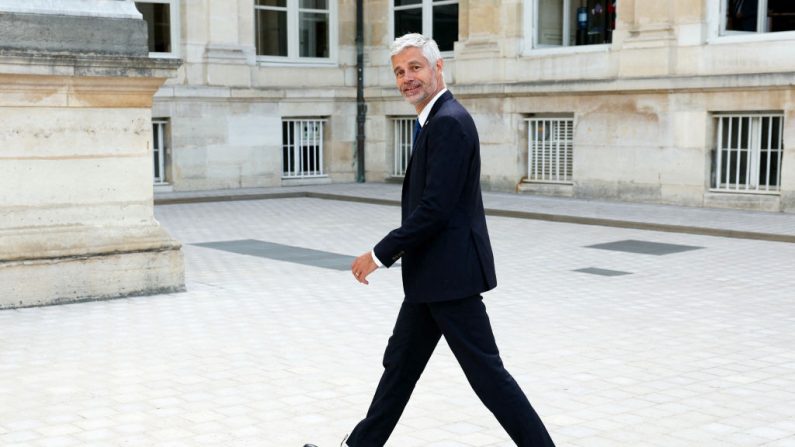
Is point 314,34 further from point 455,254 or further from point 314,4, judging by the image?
point 455,254

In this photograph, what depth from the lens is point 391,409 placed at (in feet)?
14.8

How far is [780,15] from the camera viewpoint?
16.9m

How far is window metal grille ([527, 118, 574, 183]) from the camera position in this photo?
19.1m

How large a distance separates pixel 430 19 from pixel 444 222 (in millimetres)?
18290

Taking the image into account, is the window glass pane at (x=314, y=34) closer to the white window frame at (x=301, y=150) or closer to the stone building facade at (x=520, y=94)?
the stone building facade at (x=520, y=94)

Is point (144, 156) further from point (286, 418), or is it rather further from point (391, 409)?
point (391, 409)

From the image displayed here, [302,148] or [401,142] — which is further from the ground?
[401,142]

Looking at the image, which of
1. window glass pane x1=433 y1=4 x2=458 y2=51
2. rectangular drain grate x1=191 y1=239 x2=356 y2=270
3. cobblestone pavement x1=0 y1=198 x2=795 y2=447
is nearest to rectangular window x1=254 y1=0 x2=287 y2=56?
window glass pane x1=433 y1=4 x2=458 y2=51

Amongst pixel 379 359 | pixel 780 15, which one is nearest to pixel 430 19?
pixel 780 15

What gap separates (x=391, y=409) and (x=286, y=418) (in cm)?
117

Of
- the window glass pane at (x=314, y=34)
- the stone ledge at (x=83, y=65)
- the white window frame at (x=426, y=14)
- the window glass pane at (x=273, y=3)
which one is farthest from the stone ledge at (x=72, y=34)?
the window glass pane at (x=314, y=34)

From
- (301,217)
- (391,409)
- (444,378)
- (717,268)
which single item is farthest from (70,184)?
(301,217)

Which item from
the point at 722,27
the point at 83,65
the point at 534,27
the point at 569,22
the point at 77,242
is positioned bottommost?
the point at 77,242

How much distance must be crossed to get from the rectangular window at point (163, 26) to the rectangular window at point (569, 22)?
6.77m
